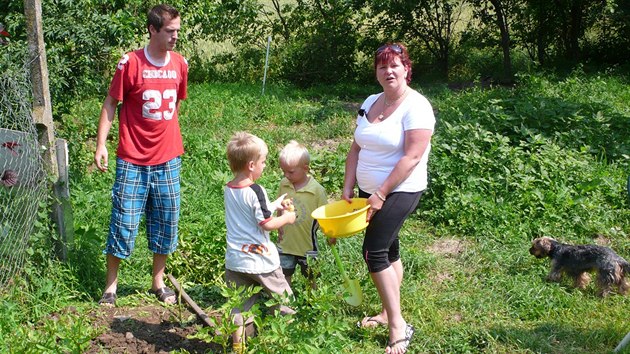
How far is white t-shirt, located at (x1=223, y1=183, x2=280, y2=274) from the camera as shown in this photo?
14.8ft

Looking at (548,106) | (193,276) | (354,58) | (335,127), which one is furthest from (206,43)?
(193,276)

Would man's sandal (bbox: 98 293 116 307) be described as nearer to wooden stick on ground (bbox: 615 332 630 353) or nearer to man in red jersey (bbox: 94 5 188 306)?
man in red jersey (bbox: 94 5 188 306)

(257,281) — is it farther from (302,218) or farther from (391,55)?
(391,55)

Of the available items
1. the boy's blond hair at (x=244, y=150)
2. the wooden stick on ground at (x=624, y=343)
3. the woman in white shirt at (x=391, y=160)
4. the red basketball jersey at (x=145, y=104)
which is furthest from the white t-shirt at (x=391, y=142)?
the wooden stick on ground at (x=624, y=343)

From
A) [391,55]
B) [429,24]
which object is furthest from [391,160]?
[429,24]

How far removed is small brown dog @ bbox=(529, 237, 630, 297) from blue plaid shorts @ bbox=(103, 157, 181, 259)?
2.72m

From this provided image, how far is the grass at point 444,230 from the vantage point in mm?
4910

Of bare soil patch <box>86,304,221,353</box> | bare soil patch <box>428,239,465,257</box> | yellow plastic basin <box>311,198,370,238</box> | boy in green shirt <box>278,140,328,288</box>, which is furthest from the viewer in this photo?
bare soil patch <box>428,239,465,257</box>

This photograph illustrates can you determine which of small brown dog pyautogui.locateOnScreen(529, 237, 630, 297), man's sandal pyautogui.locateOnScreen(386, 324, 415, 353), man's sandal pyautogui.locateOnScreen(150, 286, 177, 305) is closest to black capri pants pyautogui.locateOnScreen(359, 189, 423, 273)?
man's sandal pyautogui.locateOnScreen(386, 324, 415, 353)

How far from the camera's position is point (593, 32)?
14148 millimetres

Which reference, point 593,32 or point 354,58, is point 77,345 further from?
point 593,32

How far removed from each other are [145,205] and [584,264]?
3119 mm

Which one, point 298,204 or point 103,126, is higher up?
point 103,126

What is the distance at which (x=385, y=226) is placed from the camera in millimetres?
4621
